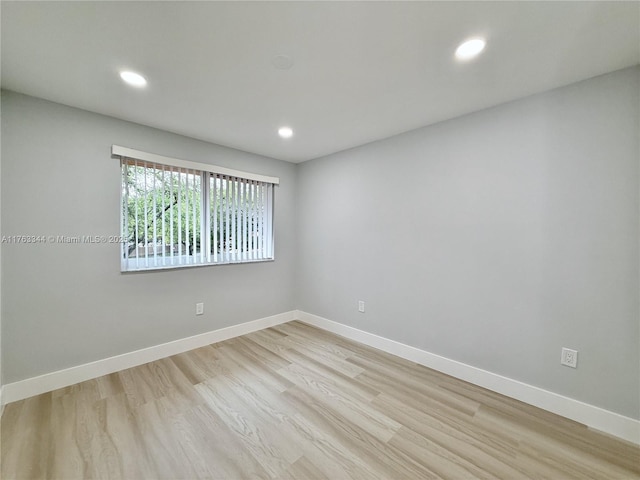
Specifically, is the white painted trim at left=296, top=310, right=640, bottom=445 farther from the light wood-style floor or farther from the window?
the window

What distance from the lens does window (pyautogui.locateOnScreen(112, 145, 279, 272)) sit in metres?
2.42

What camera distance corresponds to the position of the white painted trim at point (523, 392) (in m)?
1.59

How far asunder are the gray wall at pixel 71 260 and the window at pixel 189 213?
4.4 inches

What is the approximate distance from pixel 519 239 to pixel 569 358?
882 mm

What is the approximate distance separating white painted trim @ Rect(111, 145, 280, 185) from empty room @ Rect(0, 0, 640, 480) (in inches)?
1.1

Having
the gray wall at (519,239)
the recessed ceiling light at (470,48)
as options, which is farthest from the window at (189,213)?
the recessed ceiling light at (470,48)

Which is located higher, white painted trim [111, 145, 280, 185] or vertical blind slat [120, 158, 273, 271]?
white painted trim [111, 145, 280, 185]

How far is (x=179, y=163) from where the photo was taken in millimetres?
2648

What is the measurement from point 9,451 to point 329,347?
2.37 m

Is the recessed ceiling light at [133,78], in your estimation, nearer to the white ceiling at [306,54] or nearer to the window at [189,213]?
the white ceiling at [306,54]

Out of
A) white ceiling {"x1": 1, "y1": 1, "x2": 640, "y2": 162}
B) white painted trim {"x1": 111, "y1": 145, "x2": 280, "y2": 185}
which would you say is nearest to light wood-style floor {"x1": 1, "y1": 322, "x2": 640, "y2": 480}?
white painted trim {"x1": 111, "y1": 145, "x2": 280, "y2": 185}

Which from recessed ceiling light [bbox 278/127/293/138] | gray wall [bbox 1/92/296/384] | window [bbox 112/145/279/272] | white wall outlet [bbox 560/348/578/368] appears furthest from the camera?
recessed ceiling light [bbox 278/127/293/138]

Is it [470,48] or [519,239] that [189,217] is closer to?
[470,48]

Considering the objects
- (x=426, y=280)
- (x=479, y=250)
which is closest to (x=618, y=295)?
(x=479, y=250)
